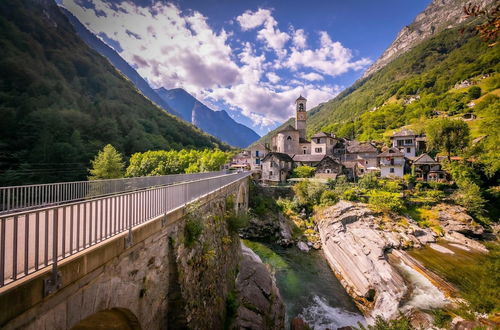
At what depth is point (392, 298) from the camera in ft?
47.9

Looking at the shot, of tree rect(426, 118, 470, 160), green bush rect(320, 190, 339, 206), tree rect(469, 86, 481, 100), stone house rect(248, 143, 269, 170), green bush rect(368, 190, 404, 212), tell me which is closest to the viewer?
green bush rect(368, 190, 404, 212)

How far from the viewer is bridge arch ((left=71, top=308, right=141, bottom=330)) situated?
4461 millimetres

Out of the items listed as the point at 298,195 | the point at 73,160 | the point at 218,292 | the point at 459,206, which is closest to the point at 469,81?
the point at 459,206

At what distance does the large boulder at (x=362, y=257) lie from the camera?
1502 cm

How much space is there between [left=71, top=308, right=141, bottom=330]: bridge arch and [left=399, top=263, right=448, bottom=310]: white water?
16.3m

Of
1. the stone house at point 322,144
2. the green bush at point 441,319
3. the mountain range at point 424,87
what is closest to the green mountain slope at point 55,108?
the green bush at point 441,319

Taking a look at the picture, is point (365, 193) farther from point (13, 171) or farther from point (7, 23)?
point (7, 23)

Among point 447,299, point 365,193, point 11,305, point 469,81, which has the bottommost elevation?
point 447,299

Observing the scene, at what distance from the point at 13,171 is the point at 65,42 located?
81.8 m

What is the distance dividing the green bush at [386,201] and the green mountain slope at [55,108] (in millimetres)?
43822

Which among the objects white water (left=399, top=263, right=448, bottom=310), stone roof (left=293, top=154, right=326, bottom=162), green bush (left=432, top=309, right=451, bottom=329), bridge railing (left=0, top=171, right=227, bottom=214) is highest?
stone roof (left=293, top=154, right=326, bottom=162)

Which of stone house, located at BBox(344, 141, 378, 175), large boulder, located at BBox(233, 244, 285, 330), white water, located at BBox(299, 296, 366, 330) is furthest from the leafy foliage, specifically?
Answer: stone house, located at BBox(344, 141, 378, 175)

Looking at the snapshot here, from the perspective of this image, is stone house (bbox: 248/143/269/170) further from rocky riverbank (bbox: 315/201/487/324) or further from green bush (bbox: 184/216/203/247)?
green bush (bbox: 184/216/203/247)

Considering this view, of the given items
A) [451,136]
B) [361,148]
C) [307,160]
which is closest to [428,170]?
[451,136]
